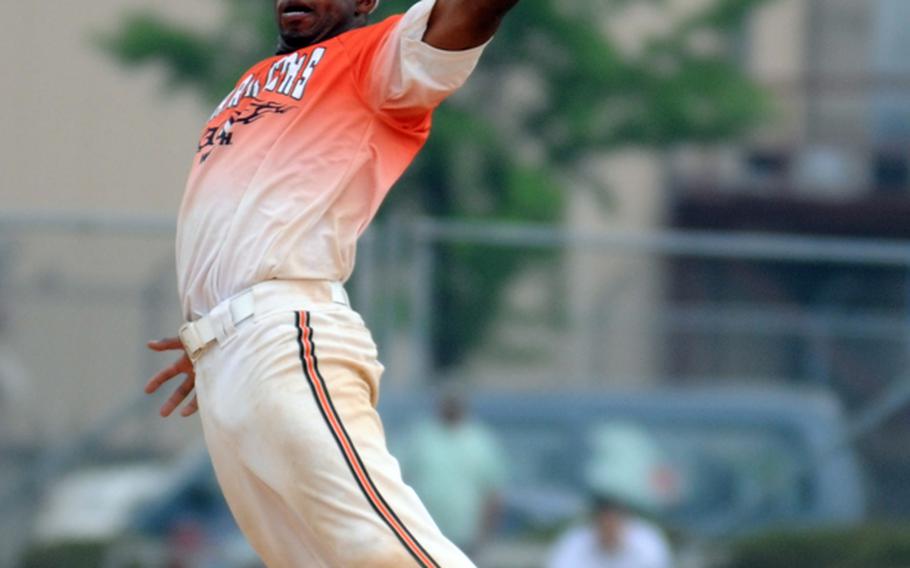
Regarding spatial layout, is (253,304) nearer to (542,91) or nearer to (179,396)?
(179,396)

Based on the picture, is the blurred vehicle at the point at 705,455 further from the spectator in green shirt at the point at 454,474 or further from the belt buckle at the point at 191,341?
the belt buckle at the point at 191,341

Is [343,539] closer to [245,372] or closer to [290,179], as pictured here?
[245,372]

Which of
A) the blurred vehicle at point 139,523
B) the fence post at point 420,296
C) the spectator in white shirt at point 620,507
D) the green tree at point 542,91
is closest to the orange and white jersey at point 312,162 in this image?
the spectator in white shirt at point 620,507

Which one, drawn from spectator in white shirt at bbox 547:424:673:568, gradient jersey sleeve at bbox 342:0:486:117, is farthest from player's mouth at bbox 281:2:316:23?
spectator in white shirt at bbox 547:424:673:568

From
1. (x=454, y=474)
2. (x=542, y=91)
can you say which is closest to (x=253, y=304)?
(x=454, y=474)

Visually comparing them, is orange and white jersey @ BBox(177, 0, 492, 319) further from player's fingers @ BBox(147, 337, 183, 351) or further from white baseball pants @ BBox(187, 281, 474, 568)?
player's fingers @ BBox(147, 337, 183, 351)

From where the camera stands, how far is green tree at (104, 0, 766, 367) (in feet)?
52.2

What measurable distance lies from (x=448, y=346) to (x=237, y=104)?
6462 millimetres

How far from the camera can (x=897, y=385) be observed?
10.9 m

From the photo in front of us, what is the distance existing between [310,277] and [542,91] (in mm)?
12509

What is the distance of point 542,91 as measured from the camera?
55.1 ft

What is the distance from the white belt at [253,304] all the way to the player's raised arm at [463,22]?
2.17ft

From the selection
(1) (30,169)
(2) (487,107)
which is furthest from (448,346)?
(1) (30,169)

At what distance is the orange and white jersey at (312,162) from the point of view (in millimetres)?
4395
